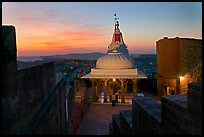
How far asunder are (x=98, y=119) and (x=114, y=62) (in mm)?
5010

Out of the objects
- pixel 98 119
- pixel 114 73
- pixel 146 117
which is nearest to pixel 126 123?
pixel 146 117

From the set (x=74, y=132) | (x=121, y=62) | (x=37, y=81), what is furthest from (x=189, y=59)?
(x=37, y=81)

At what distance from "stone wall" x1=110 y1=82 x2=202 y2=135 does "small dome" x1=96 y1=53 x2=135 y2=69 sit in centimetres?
1048

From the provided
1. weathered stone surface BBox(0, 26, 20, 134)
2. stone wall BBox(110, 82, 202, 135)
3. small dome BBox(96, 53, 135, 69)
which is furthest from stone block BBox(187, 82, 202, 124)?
small dome BBox(96, 53, 135, 69)

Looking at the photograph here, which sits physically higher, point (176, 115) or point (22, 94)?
point (22, 94)

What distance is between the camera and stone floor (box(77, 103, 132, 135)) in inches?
391

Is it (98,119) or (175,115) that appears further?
(98,119)

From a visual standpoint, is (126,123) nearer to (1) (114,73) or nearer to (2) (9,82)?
(2) (9,82)

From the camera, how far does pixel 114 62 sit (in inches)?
616

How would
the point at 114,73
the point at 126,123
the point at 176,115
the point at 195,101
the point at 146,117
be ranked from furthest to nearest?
the point at 114,73, the point at 126,123, the point at 146,117, the point at 176,115, the point at 195,101

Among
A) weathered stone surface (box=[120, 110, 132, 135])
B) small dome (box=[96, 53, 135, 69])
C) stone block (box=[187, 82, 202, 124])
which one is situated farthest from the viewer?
small dome (box=[96, 53, 135, 69])

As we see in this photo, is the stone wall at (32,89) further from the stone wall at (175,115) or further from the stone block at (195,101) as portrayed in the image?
the stone block at (195,101)

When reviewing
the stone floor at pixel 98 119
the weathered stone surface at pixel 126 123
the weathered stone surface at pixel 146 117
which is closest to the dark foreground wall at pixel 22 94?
the weathered stone surface at pixel 146 117

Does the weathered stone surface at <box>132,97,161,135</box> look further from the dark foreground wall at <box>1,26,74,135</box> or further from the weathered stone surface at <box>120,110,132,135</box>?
the dark foreground wall at <box>1,26,74,135</box>
